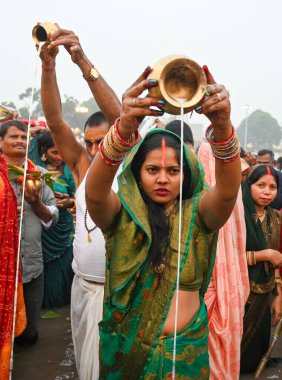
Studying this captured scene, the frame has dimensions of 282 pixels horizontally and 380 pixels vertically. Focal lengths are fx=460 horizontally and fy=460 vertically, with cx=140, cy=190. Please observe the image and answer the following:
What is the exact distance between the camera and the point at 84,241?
9.65 feet

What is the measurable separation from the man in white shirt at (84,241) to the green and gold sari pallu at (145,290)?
744mm

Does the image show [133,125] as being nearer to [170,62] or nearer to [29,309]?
[170,62]

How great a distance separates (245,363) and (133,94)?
10.0ft

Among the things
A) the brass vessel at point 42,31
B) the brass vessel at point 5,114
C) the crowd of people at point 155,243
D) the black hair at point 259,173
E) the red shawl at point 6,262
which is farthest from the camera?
the brass vessel at point 5,114

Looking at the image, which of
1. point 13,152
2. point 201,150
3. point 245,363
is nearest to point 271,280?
point 245,363

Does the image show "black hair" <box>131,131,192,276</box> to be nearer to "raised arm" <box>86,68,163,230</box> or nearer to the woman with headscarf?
"raised arm" <box>86,68,163,230</box>

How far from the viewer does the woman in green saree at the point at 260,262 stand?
3688mm

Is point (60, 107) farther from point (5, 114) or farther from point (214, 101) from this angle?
point (5, 114)

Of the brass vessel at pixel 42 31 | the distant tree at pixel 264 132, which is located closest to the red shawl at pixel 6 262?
the brass vessel at pixel 42 31

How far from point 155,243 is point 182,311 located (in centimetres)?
33

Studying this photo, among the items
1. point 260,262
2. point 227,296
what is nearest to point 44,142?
point 260,262

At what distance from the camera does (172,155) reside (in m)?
2.04

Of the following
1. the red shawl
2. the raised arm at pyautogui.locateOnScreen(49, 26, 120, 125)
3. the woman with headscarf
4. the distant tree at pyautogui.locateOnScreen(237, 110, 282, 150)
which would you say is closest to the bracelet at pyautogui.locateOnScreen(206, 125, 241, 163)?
the raised arm at pyautogui.locateOnScreen(49, 26, 120, 125)

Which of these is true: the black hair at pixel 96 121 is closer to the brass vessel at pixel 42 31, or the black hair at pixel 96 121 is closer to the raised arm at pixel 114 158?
the brass vessel at pixel 42 31
